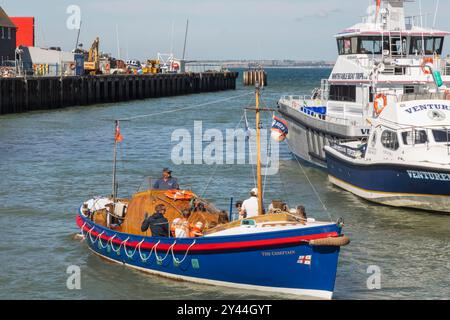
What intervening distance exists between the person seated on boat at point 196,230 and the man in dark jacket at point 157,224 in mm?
721

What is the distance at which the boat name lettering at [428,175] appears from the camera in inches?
945

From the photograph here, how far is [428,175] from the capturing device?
24281 mm

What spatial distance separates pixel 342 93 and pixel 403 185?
11.0m

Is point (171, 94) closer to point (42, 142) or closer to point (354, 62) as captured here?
point (42, 142)

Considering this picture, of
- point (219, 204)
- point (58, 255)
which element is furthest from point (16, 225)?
point (219, 204)

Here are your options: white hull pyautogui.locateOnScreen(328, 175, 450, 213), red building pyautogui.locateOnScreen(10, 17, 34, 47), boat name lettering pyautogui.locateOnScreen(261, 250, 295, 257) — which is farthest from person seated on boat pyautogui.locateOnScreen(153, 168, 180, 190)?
red building pyautogui.locateOnScreen(10, 17, 34, 47)

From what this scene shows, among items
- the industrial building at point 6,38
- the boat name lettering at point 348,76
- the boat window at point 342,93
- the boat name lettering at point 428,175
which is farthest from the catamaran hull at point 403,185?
the industrial building at point 6,38

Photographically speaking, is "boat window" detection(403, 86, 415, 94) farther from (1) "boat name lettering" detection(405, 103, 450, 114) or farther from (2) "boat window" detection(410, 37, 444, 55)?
(1) "boat name lettering" detection(405, 103, 450, 114)

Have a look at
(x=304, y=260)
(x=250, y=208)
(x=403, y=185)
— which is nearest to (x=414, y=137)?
(x=403, y=185)

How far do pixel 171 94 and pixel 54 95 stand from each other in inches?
1351

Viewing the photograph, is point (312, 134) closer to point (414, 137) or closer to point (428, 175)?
point (414, 137)

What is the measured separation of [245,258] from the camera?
1633 cm

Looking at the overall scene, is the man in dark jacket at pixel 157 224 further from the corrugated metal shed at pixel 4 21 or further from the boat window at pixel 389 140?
the corrugated metal shed at pixel 4 21

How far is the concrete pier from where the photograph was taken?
63.1m
